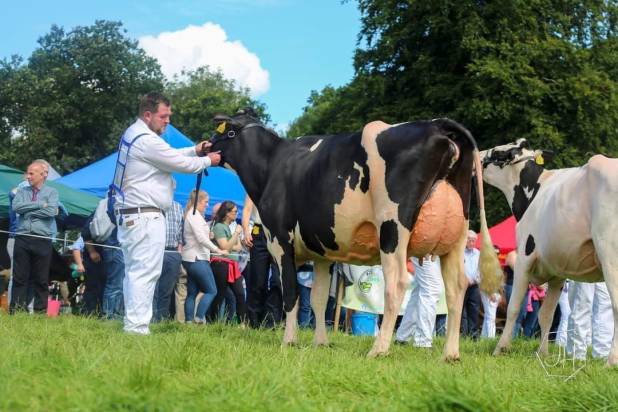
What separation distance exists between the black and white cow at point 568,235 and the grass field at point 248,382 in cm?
176

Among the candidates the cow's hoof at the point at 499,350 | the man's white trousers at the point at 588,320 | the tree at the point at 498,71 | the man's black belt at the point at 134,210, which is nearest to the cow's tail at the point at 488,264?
the cow's hoof at the point at 499,350

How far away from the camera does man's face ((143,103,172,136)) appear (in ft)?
28.9

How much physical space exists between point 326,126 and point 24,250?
2530cm

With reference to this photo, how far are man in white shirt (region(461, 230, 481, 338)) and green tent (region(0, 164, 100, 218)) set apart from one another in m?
8.43

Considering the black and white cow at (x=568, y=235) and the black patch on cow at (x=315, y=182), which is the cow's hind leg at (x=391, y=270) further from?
the black and white cow at (x=568, y=235)

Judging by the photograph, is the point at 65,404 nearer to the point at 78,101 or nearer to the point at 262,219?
the point at 262,219

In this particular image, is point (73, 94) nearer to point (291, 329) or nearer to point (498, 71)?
point (498, 71)

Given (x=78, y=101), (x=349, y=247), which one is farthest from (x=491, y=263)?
(x=78, y=101)

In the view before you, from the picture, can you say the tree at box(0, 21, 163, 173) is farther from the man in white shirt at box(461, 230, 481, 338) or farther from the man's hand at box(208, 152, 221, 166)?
the man's hand at box(208, 152, 221, 166)

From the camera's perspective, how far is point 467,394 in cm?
441

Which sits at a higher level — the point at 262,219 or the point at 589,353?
the point at 262,219

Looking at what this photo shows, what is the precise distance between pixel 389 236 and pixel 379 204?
30cm

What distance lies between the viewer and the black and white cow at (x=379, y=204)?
7.07m

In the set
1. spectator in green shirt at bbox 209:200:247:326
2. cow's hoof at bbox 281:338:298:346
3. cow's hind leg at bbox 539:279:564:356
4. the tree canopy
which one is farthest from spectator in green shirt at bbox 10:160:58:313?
the tree canopy
